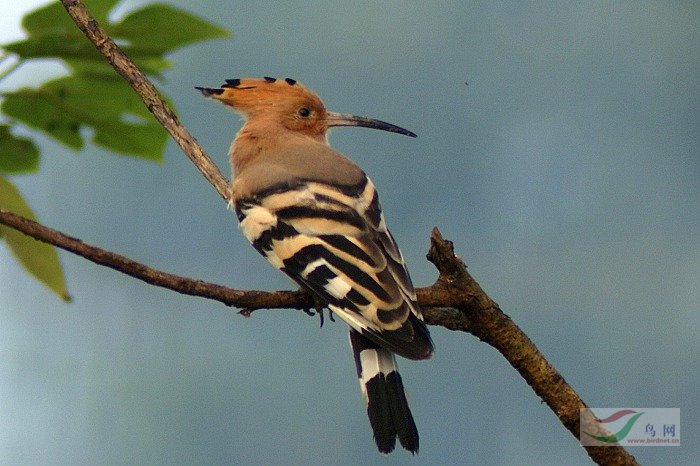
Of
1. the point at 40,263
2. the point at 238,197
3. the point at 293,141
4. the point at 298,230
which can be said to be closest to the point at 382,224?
the point at 298,230

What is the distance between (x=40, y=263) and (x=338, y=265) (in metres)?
0.47

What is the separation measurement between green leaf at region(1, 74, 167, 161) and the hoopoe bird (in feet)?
0.57

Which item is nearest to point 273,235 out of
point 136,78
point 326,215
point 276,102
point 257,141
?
point 326,215

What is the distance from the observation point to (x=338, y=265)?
4.63ft

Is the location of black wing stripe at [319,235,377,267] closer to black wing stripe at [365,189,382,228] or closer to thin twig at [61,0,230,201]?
black wing stripe at [365,189,382,228]

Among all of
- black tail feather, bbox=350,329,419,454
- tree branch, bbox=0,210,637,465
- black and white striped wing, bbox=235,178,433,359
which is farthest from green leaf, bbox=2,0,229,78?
black tail feather, bbox=350,329,419,454

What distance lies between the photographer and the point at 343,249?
1440 mm

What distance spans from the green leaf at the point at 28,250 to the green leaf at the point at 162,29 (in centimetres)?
29

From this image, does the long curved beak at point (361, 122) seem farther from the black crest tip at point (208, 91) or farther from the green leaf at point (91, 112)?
the green leaf at point (91, 112)

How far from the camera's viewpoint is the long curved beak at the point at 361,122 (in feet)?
6.73

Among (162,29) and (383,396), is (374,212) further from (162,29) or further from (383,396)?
(162,29)

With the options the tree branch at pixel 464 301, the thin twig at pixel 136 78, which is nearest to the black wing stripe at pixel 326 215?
the thin twig at pixel 136 78

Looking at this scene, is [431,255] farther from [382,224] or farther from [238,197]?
[238,197]

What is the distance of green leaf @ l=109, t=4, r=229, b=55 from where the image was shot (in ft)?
4.94
